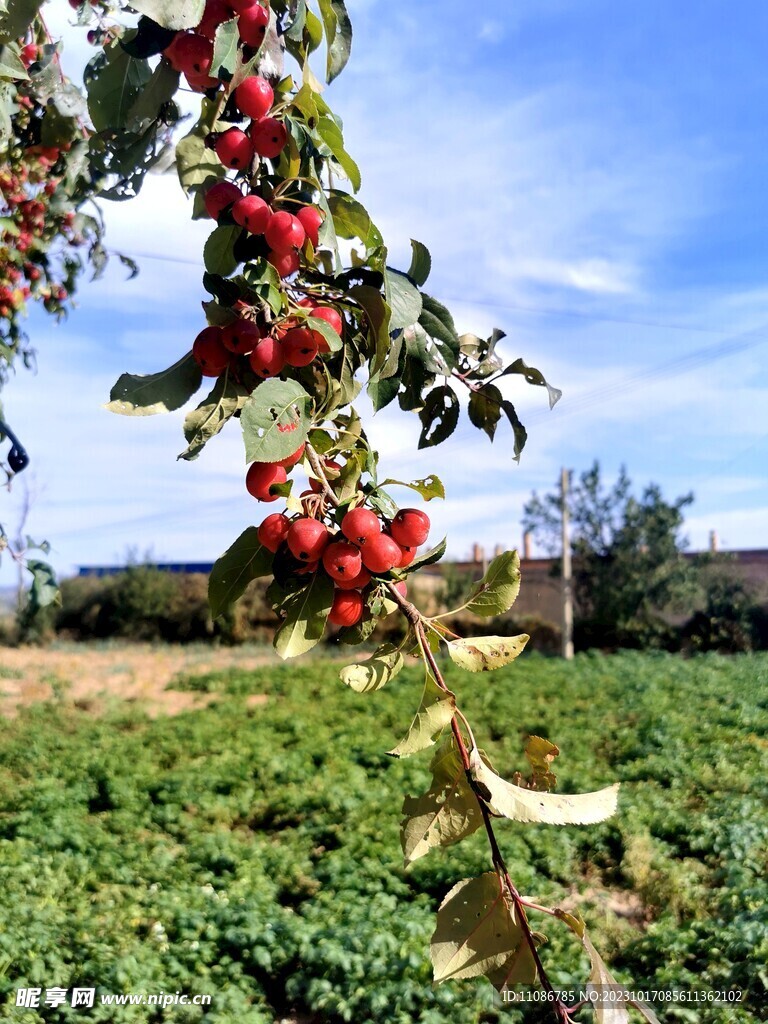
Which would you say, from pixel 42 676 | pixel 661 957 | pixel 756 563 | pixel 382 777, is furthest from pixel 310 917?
pixel 756 563

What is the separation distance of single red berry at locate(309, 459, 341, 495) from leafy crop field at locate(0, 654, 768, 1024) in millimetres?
2149

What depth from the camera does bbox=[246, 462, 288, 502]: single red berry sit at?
63 centimetres

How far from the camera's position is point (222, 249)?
0.74 metres

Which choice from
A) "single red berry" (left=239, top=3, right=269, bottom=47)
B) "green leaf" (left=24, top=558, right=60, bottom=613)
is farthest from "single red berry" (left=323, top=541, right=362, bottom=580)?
"green leaf" (left=24, top=558, right=60, bottom=613)

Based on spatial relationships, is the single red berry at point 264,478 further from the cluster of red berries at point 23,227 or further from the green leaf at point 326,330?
the cluster of red berries at point 23,227

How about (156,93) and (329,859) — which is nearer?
(156,93)

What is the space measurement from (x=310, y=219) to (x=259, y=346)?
133 mm

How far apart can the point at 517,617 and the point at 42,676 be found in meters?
6.35

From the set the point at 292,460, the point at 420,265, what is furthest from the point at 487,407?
the point at 292,460

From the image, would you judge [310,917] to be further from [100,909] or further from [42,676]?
[42,676]

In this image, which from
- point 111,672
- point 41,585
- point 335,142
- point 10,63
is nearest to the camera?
point 335,142

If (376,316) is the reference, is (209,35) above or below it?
above

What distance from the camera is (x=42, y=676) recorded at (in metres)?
7.92

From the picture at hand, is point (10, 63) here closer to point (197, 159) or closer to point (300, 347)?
point (197, 159)
